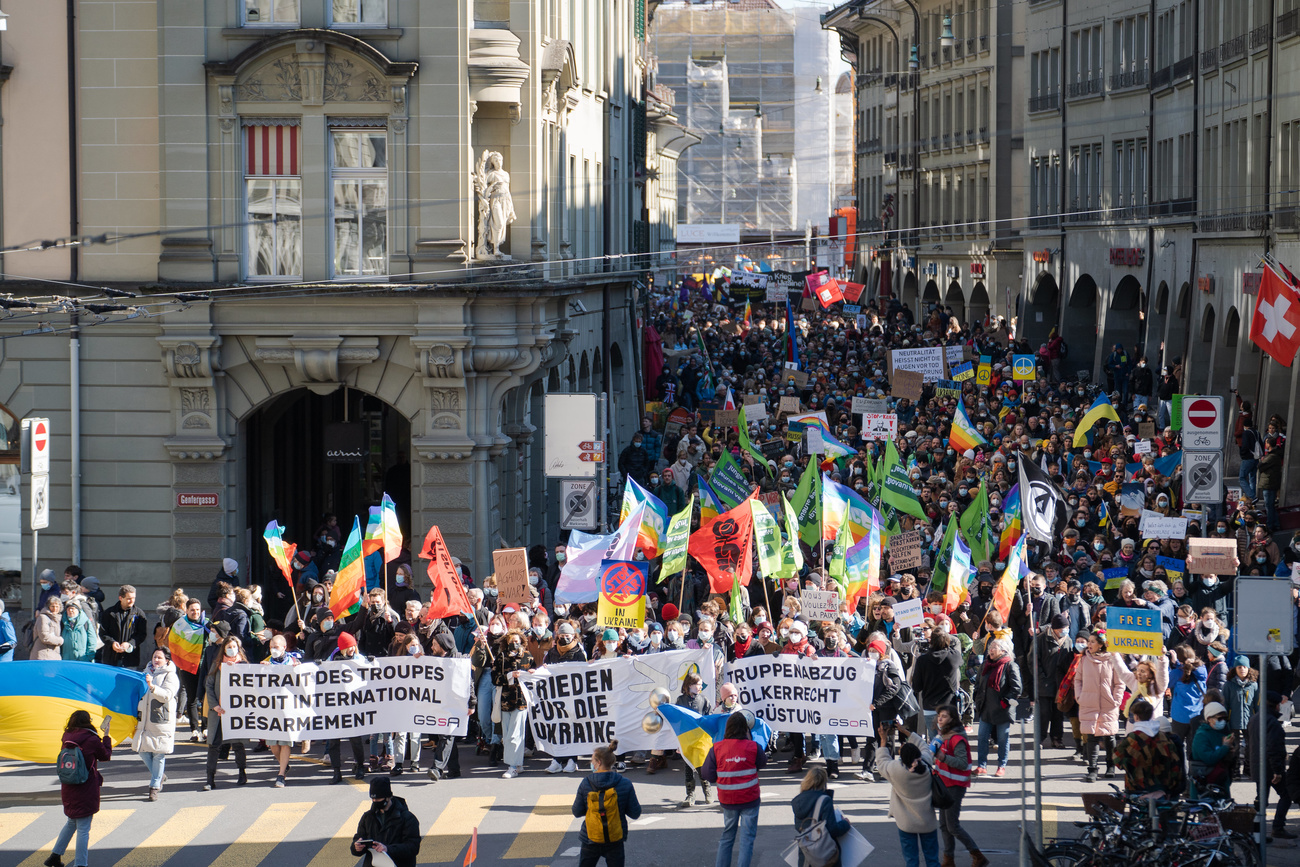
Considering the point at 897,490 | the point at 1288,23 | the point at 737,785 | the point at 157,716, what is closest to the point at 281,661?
the point at 157,716

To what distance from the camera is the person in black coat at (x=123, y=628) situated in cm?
2070

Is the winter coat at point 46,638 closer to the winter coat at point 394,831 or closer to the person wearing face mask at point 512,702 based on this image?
the person wearing face mask at point 512,702

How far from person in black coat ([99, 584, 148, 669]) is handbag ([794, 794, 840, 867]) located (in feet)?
33.7

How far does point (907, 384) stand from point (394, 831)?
80.7 feet

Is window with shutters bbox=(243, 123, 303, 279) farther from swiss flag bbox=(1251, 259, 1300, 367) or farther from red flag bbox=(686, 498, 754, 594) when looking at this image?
swiss flag bbox=(1251, 259, 1300, 367)

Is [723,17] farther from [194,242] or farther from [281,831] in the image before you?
[281,831]

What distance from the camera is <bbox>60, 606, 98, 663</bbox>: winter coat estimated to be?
1981cm

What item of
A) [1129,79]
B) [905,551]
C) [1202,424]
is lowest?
[905,551]

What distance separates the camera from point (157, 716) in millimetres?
16656

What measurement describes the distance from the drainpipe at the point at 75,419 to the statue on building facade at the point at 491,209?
18.5 feet

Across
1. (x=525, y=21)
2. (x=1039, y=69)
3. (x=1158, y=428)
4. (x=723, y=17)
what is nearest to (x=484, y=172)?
(x=525, y=21)

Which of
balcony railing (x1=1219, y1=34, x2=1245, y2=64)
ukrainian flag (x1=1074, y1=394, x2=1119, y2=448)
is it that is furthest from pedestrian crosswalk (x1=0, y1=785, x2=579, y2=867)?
balcony railing (x1=1219, y1=34, x2=1245, y2=64)

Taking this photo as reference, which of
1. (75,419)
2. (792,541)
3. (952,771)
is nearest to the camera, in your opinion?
(952,771)

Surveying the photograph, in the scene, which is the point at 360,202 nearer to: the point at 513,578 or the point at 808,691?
the point at 513,578
